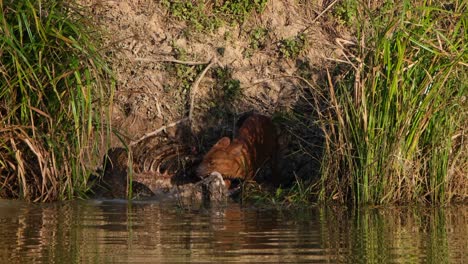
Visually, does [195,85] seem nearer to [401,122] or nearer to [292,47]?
[292,47]

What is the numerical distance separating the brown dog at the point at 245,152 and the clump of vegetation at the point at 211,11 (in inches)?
60.1

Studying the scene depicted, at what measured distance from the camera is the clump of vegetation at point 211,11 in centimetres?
1155

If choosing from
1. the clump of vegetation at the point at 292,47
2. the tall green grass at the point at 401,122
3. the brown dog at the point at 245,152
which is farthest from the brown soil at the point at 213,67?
the tall green grass at the point at 401,122

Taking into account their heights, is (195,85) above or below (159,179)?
above

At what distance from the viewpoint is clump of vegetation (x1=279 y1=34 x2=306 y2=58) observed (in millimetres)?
11422

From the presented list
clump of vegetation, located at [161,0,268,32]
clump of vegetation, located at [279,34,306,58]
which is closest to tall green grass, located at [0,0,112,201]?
clump of vegetation, located at [161,0,268,32]

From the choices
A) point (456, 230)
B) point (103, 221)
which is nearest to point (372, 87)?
point (456, 230)

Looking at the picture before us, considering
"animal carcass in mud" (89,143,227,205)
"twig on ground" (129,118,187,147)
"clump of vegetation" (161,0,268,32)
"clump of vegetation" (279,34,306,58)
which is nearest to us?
"animal carcass in mud" (89,143,227,205)

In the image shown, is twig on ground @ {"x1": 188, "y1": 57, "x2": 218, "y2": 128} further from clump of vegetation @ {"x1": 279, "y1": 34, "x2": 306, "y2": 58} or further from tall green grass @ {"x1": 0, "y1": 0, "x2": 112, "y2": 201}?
tall green grass @ {"x1": 0, "y1": 0, "x2": 112, "y2": 201}

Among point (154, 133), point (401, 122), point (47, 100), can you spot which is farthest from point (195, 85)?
point (401, 122)

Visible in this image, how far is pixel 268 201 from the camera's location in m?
9.41

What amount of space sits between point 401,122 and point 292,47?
2.56 m

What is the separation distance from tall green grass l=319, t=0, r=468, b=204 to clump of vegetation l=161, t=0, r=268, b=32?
2.55 meters

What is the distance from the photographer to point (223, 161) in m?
10.0
